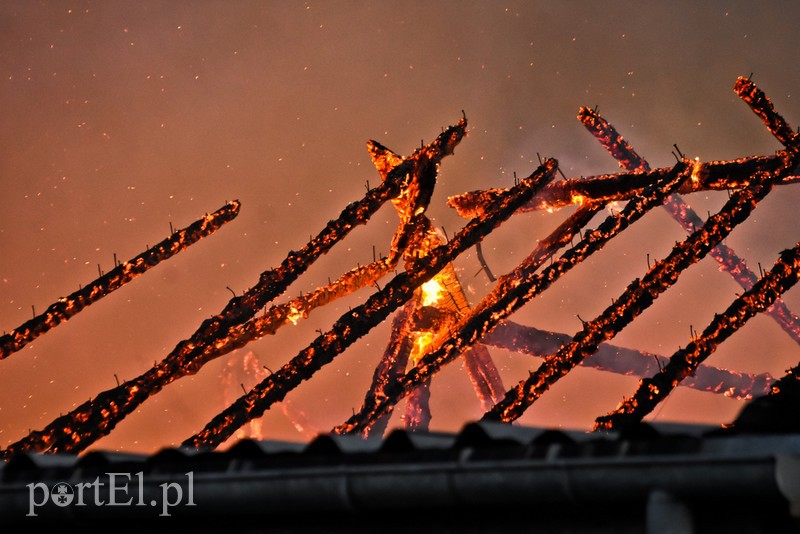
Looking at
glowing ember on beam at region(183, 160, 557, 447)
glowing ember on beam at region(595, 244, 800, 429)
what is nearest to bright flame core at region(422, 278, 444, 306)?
glowing ember on beam at region(183, 160, 557, 447)

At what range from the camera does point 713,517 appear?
2.75 meters

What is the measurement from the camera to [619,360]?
1053 cm

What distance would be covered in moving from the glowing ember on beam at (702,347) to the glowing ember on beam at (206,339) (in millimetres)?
2780

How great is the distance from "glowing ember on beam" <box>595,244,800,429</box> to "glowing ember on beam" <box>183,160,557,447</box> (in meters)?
1.85

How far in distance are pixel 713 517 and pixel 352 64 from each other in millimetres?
19440

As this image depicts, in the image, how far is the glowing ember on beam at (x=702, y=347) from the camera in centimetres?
620

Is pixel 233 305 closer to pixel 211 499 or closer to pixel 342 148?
pixel 211 499

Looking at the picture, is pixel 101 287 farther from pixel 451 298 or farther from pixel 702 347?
pixel 702 347

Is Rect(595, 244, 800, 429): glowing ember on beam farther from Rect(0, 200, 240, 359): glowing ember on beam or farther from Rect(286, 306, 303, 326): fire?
Rect(0, 200, 240, 359): glowing ember on beam

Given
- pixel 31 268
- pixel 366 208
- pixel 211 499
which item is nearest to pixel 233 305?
pixel 366 208

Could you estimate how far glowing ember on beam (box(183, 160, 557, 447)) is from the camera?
6773mm

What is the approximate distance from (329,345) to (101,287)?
2.34m
